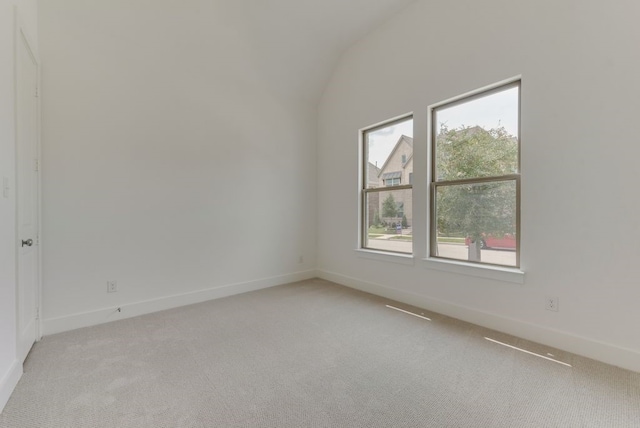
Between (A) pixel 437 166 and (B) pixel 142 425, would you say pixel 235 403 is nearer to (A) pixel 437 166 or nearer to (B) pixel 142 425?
(B) pixel 142 425

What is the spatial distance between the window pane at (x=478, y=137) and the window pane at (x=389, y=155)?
40cm

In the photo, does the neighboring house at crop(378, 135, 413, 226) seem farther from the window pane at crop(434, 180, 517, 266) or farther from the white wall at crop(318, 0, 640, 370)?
the window pane at crop(434, 180, 517, 266)

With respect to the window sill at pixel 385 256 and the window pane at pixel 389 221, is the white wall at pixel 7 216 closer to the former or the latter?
the window sill at pixel 385 256

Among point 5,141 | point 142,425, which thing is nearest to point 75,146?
point 5,141

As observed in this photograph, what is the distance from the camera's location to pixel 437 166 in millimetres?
3236

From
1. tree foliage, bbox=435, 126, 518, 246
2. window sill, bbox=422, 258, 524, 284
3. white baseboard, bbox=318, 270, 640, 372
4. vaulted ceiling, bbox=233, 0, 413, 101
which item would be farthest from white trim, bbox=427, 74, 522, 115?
white baseboard, bbox=318, 270, 640, 372

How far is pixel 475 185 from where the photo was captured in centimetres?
290

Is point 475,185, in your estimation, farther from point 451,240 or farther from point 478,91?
point 478,91

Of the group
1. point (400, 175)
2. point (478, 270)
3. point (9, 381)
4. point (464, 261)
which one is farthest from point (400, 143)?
point (9, 381)

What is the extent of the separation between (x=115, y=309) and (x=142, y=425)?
191 centimetres

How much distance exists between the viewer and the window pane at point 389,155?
140 inches

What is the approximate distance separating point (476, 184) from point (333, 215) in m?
2.16

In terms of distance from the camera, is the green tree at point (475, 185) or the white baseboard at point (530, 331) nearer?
the white baseboard at point (530, 331)

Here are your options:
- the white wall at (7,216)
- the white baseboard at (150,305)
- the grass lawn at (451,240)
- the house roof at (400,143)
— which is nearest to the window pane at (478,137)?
the house roof at (400,143)
